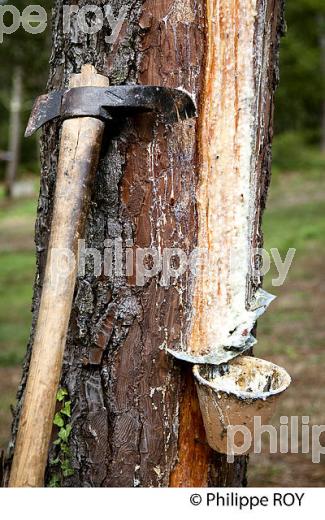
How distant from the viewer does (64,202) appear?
75.2 inches

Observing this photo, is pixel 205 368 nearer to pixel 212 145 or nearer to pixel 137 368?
pixel 137 368

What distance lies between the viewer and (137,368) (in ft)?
6.57

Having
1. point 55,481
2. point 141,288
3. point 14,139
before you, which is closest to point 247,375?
point 141,288

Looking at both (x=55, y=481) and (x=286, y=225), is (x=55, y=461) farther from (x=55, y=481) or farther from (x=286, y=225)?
(x=286, y=225)

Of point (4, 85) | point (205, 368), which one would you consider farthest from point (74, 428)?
point (4, 85)

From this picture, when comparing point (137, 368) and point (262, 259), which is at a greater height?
point (262, 259)

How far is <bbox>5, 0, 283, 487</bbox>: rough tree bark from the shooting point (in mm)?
1993

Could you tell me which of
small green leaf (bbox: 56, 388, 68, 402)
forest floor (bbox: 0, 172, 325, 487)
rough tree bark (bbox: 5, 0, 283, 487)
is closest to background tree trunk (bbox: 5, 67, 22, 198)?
forest floor (bbox: 0, 172, 325, 487)

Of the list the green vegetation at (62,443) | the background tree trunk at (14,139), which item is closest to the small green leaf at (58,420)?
the green vegetation at (62,443)

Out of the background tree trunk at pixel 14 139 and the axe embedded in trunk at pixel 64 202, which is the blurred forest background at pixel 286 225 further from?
the axe embedded in trunk at pixel 64 202

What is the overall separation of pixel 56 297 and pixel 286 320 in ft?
17.7

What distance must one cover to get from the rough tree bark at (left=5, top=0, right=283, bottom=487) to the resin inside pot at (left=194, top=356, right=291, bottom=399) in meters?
0.07

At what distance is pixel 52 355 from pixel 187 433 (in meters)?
0.48

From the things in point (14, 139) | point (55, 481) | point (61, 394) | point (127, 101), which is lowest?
point (55, 481)
